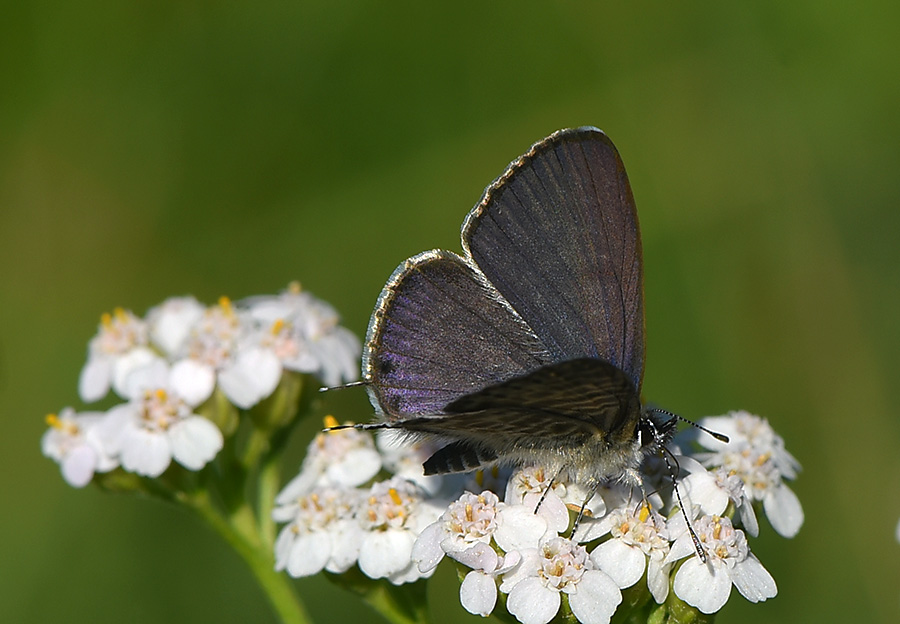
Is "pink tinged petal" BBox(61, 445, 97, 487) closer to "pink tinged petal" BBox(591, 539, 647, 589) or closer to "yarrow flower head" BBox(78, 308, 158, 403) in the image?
"yarrow flower head" BBox(78, 308, 158, 403)

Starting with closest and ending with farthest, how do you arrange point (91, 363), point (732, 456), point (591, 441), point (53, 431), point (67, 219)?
point (591, 441)
point (732, 456)
point (53, 431)
point (91, 363)
point (67, 219)

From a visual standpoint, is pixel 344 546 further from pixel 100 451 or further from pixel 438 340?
pixel 100 451

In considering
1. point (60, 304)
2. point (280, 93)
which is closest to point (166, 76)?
point (280, 93)

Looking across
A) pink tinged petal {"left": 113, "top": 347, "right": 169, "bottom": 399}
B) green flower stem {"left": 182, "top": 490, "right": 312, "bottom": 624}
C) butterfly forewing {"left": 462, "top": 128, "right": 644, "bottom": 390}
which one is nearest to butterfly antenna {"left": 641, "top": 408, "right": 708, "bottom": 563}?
butterfly forewing {"left": 462, "top": 128, "right": 644, "bottom": 390}

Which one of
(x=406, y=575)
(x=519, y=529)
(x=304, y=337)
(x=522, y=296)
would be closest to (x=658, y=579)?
(x=519, y=529)

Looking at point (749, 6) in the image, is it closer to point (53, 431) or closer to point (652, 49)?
point (652, 49)
